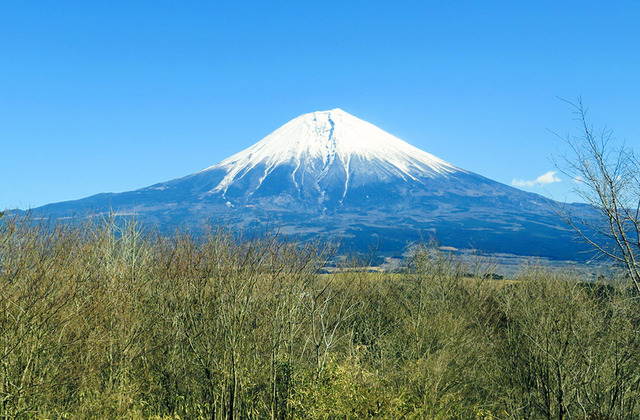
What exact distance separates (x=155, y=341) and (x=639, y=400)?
16001 mm


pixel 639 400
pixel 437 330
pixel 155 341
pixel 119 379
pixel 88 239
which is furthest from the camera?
pixel 88 239

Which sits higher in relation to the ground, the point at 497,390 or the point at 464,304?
the point at 464,304

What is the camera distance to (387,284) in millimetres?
32125

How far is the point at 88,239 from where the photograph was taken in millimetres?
24859

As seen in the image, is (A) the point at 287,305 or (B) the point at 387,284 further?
(B) the point at 387,284

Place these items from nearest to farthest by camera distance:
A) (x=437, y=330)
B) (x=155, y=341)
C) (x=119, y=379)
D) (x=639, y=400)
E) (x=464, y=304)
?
(x=639, y=400), (x=119, y=379), (x=155, y=341), (x=437, y=330), (x=464, y=304)

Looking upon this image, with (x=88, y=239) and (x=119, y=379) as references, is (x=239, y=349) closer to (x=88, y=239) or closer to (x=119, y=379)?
(x=119, y=379)

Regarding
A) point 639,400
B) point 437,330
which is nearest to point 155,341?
point 437,330

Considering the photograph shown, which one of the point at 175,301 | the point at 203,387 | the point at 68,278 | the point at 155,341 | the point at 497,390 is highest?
the point at 68,278

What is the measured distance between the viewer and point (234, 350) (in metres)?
16.1

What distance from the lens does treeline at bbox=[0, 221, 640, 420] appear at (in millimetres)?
14383

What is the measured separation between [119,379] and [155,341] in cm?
364

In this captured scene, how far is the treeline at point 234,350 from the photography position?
14383 mm

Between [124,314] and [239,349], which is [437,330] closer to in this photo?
[239,349]
